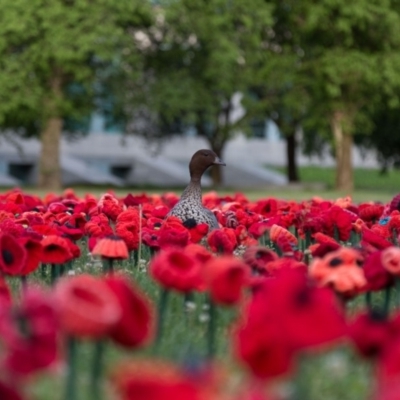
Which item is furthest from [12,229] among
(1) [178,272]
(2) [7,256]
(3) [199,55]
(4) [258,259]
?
(3) [199,55]

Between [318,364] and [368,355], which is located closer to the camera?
[368,355]

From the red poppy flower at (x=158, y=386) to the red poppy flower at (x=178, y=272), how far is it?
975mm

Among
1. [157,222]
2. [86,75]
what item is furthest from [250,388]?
[86,75]

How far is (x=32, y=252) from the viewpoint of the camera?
4.93 metres

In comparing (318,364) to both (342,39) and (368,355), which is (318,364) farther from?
(342,39)

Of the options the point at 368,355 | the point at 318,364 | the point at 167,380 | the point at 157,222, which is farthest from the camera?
the point at 157,222

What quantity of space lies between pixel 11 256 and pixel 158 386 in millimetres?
2341

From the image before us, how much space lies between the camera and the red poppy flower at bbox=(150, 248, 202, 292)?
3.76 m

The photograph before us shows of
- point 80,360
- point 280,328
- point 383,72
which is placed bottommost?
point 80,360

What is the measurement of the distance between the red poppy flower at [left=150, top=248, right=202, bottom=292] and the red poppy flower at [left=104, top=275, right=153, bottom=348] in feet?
1.78

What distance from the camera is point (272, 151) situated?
6556cm

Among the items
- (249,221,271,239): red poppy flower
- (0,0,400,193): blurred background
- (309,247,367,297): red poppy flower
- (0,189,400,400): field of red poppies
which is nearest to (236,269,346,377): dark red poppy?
(0,189,400,400): field of red poppies

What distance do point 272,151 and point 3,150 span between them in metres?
16.6

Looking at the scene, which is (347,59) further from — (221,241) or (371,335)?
(371,335)
